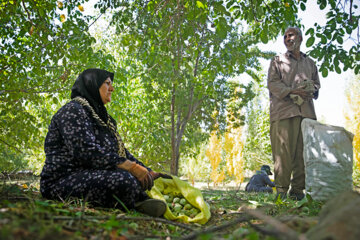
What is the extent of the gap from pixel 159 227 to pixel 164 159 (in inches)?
430

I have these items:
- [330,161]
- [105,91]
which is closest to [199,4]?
[105,91]

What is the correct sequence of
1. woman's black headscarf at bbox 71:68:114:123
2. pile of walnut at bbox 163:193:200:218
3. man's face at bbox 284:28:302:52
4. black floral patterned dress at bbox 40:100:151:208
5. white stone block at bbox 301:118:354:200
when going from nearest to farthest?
black floral patterned dress at bbox 40:100:151:208, pile of walnut at bbox 163:193:200:218, woman's black headscarf at bbox 71:68:114:123, white stone block at bbox 301:118:354:200, man's face at bbox 284:28:302:52

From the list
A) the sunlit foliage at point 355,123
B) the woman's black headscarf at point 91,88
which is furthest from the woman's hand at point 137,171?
the sunlit foliage at point 355,123

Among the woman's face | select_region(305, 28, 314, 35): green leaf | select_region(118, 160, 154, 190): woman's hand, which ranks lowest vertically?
select_region(118, 160, 154, 190): woman's hand

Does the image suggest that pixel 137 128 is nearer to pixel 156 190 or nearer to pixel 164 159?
pixel 164 159

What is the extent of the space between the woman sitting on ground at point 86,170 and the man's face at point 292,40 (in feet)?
10.7

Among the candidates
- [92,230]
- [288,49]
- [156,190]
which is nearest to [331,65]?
[288,49]

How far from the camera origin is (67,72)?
7.16 metres

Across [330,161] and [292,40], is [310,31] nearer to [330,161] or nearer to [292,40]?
[292,40]

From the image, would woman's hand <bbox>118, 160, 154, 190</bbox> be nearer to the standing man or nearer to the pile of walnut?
the pile of walnut

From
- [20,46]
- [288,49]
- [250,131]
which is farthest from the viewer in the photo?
[250,131]

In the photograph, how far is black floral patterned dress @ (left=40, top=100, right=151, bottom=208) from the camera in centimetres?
261

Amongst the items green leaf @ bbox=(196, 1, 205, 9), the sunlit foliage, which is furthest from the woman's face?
the sunlit foliage

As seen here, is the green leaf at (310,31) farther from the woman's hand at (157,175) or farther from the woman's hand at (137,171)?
the woman's hand at (137,171)
